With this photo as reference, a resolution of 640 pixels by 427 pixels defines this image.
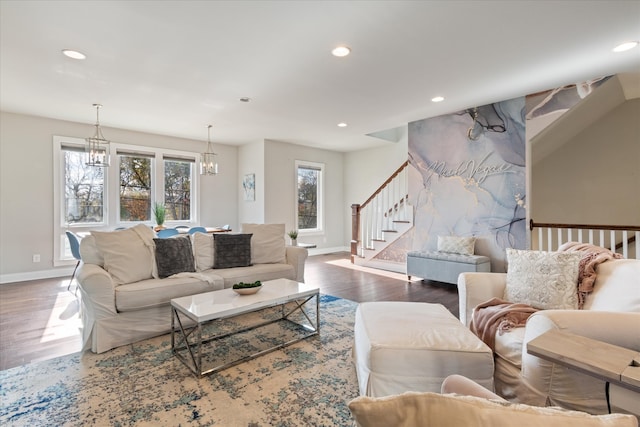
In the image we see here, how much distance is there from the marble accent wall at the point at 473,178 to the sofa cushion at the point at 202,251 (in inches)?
131

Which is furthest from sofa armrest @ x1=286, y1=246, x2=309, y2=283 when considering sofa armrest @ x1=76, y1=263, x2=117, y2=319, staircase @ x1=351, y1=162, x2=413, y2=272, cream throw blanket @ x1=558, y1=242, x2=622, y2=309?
cream throw blanket @ x1=558, y1=242, x2=622, y2=309

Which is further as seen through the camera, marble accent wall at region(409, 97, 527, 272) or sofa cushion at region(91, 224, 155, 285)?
marble accent wall at region(409, 97, 527, 272)

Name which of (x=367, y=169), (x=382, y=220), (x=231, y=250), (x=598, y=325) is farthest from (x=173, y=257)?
(x=367, y=169)

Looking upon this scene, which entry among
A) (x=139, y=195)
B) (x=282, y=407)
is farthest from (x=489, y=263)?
(x=139, y=195)

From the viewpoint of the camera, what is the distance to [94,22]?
7.54ft

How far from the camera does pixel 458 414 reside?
1.69ft

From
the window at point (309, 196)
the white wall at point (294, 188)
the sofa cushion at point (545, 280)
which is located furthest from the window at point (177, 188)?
the sofa cushion at point (545, 280)

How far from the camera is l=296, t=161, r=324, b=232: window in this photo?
23.5ft

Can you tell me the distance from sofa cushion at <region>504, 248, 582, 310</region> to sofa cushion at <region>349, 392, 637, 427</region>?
5.83ft

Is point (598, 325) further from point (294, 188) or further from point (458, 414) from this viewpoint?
point (294, 188)

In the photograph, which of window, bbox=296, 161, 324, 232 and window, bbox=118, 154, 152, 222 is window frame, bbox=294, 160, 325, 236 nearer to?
window, bbox=296, 161, 324, 232

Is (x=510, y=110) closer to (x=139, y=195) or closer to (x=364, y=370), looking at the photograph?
(x=364, y=370)

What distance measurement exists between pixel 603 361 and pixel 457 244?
360 cm

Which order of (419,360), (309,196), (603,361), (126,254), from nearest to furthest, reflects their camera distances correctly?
(603,361) < (419,360) < (126,254) < (309,196)
